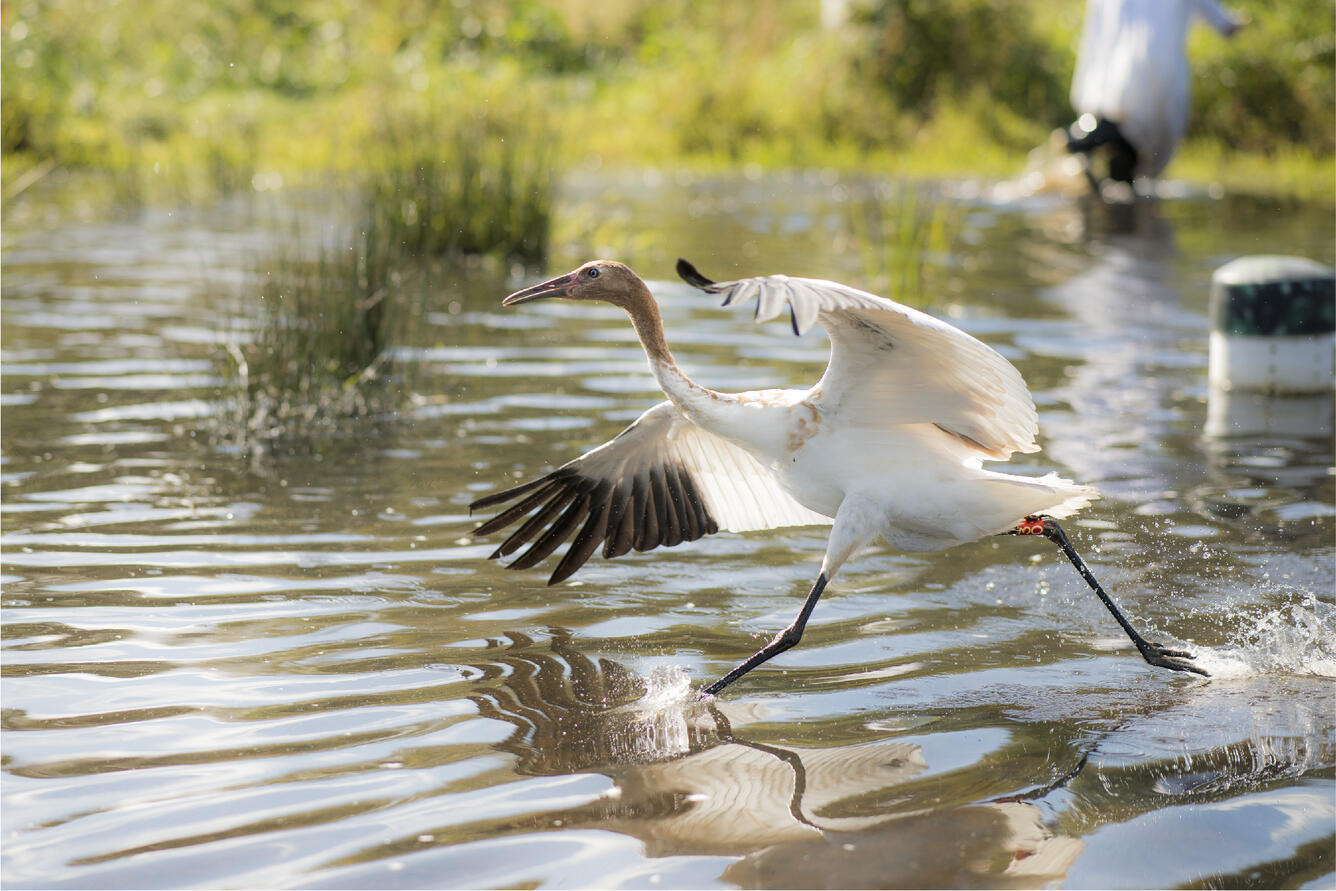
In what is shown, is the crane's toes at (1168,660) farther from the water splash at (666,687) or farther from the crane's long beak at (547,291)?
the crane's long beak at (547,291)

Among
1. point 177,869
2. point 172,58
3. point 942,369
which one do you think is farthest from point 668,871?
point 172,58

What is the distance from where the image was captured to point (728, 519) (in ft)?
18.5

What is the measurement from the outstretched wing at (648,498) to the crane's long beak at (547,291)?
631 millimetres

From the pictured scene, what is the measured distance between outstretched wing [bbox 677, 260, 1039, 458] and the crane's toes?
0.77 m

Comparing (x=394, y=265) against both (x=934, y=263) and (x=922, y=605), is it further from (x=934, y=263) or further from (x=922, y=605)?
(x=934, y=263)

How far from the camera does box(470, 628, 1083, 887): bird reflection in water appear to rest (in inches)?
141

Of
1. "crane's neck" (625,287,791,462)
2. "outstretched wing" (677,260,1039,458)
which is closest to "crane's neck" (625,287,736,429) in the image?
"crane's neck" (625,287,791,462)

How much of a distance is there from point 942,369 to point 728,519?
3.88 feet

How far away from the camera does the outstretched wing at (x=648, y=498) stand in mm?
5469

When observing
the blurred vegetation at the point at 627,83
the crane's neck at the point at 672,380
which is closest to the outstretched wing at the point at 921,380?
the crane's neck at the point at 672,380

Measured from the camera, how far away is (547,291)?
4.92 metres

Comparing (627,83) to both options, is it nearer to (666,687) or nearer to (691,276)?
(666,687)

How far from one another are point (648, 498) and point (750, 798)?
6.00 ft

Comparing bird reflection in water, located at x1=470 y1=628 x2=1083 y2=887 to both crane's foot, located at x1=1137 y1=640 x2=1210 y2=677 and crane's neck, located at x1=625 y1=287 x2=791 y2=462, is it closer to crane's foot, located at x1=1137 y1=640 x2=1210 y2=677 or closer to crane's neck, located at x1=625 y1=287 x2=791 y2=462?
crane's neck, located at x1=625 y1=287 x2=791 y2=462
